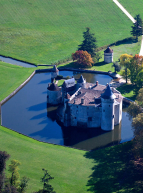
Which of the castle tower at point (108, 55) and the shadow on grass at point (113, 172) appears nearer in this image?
the shadow on grass at point (113, 172)

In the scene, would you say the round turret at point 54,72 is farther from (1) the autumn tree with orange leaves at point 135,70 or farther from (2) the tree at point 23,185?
(2) the tree at point 23,185

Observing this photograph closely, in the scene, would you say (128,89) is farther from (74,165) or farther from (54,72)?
(74,165)

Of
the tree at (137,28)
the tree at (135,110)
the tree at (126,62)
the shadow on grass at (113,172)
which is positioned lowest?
the shadow on grass at (113,172)

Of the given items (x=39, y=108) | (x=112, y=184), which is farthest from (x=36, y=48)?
(x=112, y=184)

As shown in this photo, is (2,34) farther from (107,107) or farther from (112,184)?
(112,184)

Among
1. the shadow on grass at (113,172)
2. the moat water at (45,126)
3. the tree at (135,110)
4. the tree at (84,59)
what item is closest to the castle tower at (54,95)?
the moat water at (45,126)

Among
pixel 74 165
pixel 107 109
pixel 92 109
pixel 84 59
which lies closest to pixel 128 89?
pixel 84 59

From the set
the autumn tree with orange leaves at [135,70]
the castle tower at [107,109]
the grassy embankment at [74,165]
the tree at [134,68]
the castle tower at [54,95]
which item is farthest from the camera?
the tree at [134,68]
